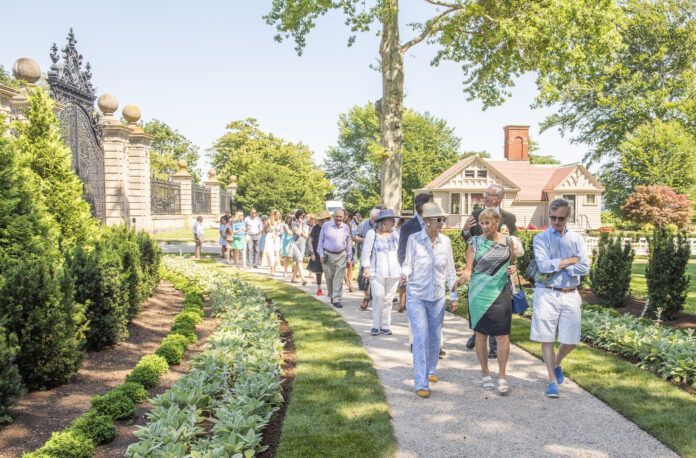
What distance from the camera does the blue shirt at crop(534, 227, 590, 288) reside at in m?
4.80

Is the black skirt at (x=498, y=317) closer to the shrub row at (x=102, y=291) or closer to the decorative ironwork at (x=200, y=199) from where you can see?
the shrub row at (x=102, y=291)

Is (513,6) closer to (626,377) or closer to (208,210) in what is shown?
(626,377)

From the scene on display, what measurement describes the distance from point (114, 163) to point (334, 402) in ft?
55.7

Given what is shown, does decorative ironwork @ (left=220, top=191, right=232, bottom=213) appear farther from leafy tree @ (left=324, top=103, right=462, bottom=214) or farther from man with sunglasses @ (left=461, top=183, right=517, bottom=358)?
man with sunglasses @ (left=461, top=183, right=517, bottom=358)

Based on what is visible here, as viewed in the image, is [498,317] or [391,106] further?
[391,106]

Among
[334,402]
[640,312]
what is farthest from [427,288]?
[640,312]

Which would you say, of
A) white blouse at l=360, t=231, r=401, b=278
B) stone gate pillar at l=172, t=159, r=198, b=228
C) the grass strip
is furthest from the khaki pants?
stone gate pillar at l=172, t=159, r=198, b=228

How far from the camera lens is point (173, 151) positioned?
7350 centimetres

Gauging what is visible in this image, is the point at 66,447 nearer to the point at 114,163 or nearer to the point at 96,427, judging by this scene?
the point at 96,427

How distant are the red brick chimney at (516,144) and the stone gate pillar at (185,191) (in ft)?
91.7

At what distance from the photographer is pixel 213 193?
40375 mm

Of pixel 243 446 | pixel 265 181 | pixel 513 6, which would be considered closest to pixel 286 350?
pixel 243 446

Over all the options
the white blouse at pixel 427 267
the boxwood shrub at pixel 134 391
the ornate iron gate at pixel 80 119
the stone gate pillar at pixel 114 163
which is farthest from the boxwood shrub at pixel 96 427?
the stone gate pillar at pixel 114 163

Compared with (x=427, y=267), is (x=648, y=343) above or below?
below
